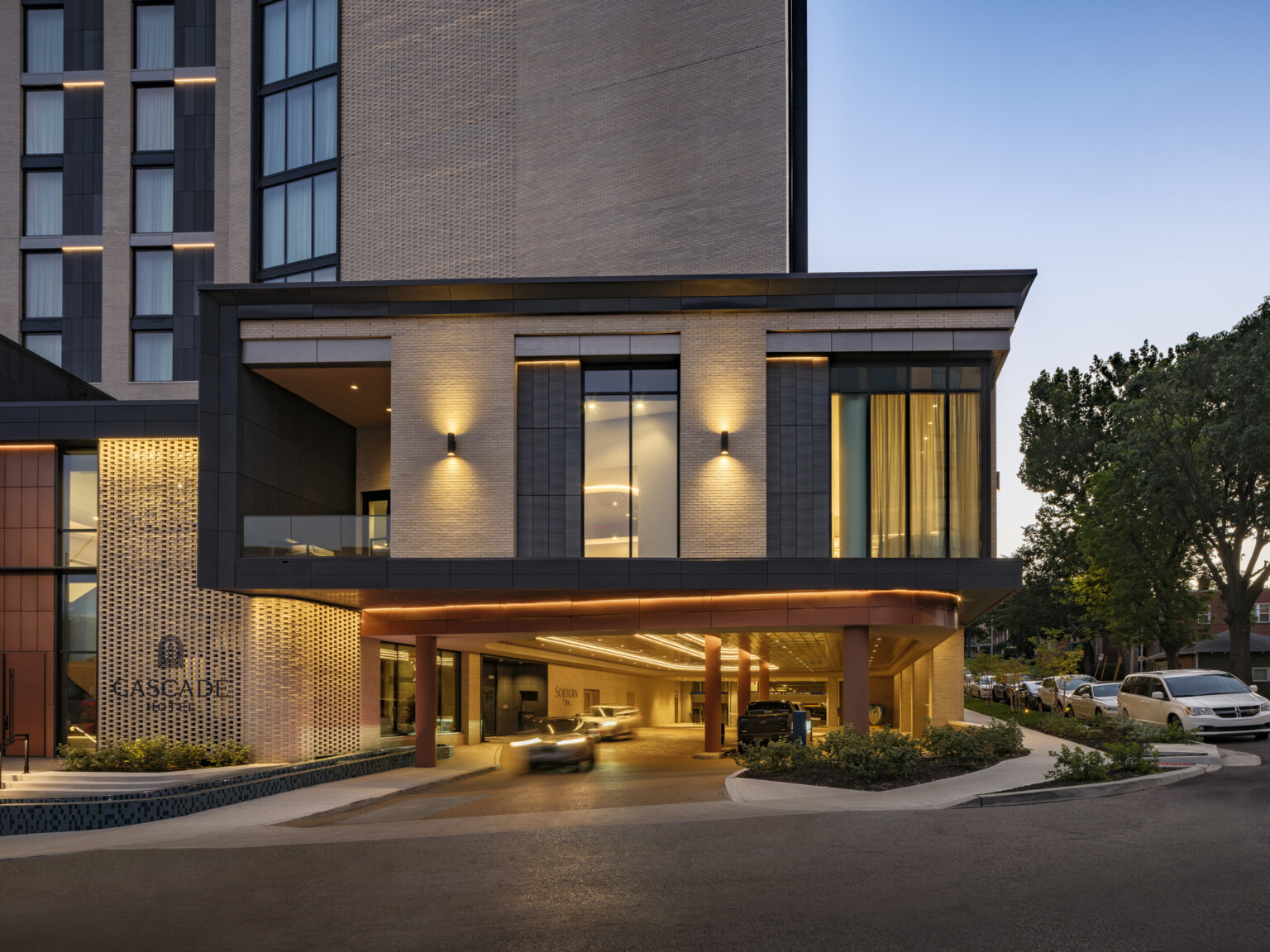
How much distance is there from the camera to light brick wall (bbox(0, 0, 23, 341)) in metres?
44.7

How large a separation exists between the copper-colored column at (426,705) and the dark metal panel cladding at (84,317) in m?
25.0

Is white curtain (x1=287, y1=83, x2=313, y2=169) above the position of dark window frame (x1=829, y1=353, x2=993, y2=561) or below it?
above

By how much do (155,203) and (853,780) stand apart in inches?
1521

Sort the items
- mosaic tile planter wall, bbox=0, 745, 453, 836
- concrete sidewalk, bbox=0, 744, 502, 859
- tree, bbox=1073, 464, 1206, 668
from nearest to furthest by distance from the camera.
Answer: concrete sidewalk, bbox=0, 744, 502, 859 < mosaic tile planter wall, bbox=0, 745, 453, 836 < tree, bbox=1073, 464, 1206, 668

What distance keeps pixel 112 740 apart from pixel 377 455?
1033 centimetres

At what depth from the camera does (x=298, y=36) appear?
126 feet

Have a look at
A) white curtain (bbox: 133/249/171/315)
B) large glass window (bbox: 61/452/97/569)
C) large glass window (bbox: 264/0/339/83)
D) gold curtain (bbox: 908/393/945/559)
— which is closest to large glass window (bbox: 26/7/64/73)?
white curtain (bbox: 133/249/171/315)

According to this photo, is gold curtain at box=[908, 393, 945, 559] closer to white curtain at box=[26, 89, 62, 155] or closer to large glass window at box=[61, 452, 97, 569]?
large glass window at box=[61, 452, 97, 569]

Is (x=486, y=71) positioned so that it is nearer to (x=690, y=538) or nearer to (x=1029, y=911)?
(x=690, y=538)

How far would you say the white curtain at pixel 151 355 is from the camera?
Result: 146 feet

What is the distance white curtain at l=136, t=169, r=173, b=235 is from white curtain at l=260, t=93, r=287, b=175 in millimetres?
7733

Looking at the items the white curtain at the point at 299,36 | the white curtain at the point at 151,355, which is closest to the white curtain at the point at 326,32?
the white curtain at the point at 299,36

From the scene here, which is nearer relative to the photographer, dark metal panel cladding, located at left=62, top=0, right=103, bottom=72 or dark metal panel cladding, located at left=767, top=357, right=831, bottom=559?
dark metal panel cladding, located at left=767, top=357, right=831, bottom=559

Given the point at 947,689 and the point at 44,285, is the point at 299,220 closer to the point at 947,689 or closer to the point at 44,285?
the point at 44,285
